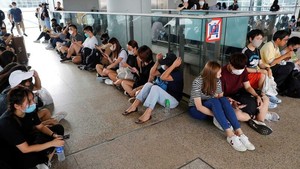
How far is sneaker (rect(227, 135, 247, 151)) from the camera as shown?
236cm

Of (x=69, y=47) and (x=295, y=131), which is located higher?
(x=69, y=47)

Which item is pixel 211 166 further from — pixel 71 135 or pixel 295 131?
pixel 71 135

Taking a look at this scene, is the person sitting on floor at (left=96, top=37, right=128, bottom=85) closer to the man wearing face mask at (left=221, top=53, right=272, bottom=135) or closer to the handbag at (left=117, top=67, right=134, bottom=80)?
the handbag at (left=117, top=67, right=134, bottom=80)

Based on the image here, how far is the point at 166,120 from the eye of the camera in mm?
3008

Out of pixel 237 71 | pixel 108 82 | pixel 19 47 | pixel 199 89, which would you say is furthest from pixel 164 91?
pixel 19 47

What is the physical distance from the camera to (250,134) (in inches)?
104

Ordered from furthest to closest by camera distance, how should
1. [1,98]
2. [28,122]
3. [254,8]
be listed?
1. [254,8]
2. [1,98]
3. [28,122]

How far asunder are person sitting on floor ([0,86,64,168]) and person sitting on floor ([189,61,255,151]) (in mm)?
1623

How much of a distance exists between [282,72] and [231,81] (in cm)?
131

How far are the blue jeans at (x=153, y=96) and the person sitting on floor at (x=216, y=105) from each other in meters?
0.43

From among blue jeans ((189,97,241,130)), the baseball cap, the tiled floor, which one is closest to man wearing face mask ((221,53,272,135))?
the tiled floor

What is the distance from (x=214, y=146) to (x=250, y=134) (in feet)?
1.76

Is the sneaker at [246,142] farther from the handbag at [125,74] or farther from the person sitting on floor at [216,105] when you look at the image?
the handbag at [125,74]

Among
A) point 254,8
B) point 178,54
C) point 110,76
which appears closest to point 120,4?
point 110,76
